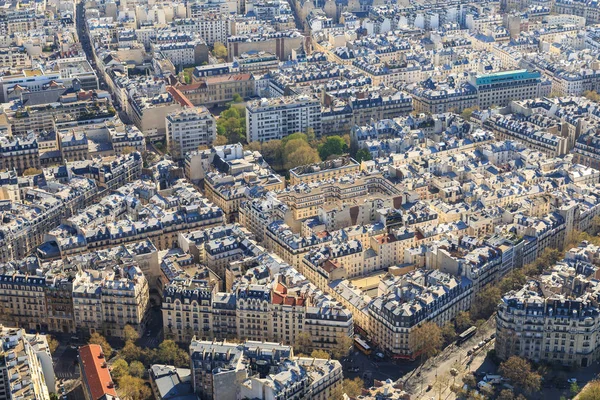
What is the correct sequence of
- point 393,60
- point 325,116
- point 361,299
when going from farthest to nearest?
point 393,60 < point 325,116 < point 361,299

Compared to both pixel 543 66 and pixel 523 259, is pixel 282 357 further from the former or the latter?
pixel 543 66

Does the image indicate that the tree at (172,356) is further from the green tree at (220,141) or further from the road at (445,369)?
the green tree at (220,141)

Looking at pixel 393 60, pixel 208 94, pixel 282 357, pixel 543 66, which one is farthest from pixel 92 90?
pixel 282 357

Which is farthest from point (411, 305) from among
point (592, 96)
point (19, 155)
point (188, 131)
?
point (592, 96)

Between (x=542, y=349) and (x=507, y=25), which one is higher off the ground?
(x=507, y=25)

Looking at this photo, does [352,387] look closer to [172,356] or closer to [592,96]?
[172,356]

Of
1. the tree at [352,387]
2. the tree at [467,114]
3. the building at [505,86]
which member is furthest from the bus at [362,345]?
the building at [505,86]
